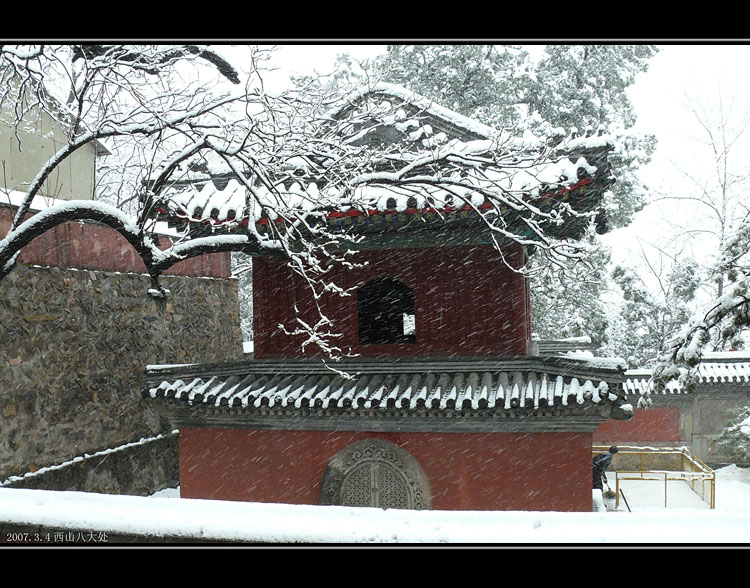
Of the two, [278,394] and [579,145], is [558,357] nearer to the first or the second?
[579,145]

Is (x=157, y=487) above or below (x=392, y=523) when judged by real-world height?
below

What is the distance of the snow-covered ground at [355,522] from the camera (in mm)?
2043

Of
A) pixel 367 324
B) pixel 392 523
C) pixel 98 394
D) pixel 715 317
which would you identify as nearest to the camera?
pixel 392 523

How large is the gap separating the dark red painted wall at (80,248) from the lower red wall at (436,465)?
13.0ft

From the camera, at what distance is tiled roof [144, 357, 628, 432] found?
502 cm

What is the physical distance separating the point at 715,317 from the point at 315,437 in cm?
384

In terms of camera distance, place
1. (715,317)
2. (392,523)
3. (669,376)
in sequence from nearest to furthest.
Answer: (392,523) < (715,317) < (669,376)

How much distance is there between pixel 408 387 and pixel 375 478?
1.00m

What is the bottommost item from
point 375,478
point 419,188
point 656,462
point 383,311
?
point 656,462

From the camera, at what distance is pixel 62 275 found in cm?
862

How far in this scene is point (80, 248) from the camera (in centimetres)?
901

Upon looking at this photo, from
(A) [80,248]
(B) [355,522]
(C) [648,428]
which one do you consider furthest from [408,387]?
(C) [648,428]

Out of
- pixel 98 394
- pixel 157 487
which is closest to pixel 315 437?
pixel 98 394

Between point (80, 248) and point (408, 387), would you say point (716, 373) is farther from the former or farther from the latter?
point (80, 248)
